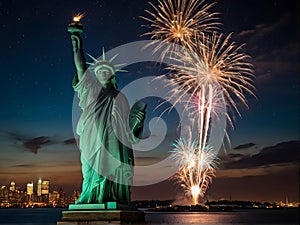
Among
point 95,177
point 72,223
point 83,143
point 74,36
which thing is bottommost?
point 72,223

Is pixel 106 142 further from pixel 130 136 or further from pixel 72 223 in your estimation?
pixel 72 223

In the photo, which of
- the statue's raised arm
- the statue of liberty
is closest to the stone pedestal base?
the statue of liberty

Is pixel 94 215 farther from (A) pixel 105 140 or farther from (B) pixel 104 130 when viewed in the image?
(B) pixel 104 130

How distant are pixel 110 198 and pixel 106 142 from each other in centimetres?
154

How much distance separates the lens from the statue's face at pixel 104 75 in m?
16.5

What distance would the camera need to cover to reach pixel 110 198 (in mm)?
15539

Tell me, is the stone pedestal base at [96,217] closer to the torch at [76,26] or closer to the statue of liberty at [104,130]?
the statue of liberty at [104,130]

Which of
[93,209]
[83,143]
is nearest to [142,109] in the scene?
[83,143]

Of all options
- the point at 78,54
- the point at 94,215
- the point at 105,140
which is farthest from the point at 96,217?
the point at 78,54

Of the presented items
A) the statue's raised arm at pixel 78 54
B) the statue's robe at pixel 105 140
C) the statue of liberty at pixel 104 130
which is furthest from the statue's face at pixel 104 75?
the statue's raised arm at pixel 78 54

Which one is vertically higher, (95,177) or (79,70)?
(79,70)

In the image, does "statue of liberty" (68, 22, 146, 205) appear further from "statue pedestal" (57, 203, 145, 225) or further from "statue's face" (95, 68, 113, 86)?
"statue pedestal" (57, 203, 145, 225)

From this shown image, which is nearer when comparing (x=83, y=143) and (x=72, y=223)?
(x=72, y=223)

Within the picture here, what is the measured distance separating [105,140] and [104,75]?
6.12 ft
